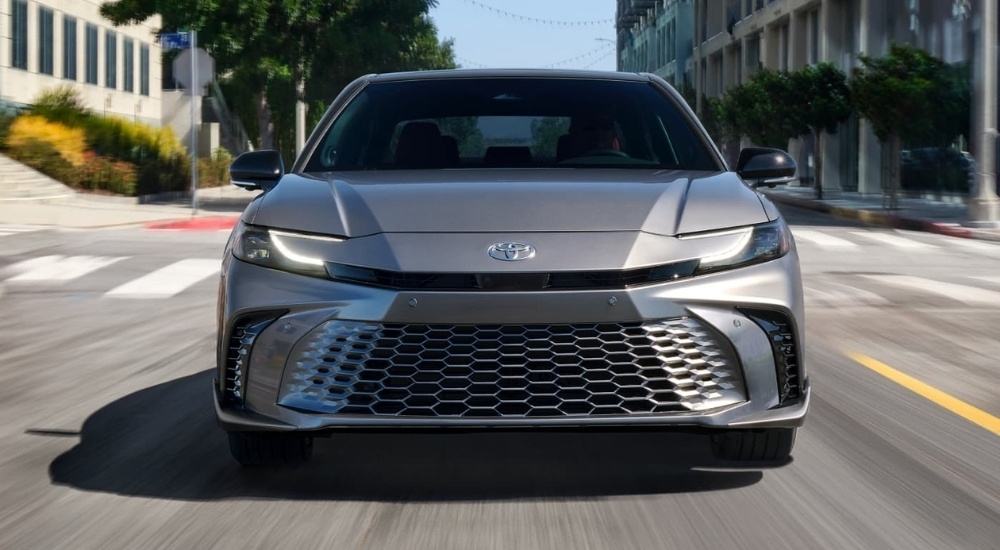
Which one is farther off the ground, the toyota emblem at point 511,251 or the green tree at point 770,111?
the green tree at point 770,111

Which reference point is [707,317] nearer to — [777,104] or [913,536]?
[913,536]

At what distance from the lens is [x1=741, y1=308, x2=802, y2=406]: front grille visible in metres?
4.73

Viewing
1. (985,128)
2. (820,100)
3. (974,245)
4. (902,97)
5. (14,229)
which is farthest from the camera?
(820,100)

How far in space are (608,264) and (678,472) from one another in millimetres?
1040

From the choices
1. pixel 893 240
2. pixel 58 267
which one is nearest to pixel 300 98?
pixel 893 240

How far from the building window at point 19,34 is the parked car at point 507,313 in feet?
121

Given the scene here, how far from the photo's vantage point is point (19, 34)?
3984cm

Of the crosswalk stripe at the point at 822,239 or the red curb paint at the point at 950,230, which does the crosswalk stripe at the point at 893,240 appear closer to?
the crosswalk stripe at the point at 822,239

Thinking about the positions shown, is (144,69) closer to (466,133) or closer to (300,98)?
(300,98)

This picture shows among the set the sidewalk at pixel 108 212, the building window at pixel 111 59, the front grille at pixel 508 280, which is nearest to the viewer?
the front grille at pixel 508 280

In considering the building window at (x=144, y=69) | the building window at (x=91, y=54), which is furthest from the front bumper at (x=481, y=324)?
the building window at (x=144, y=69)

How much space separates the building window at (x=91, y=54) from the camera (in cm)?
4656

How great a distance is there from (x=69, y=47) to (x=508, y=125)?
40.7 meters

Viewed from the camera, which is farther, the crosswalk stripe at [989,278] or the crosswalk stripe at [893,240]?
the crosswalk stripe at [893,240]
